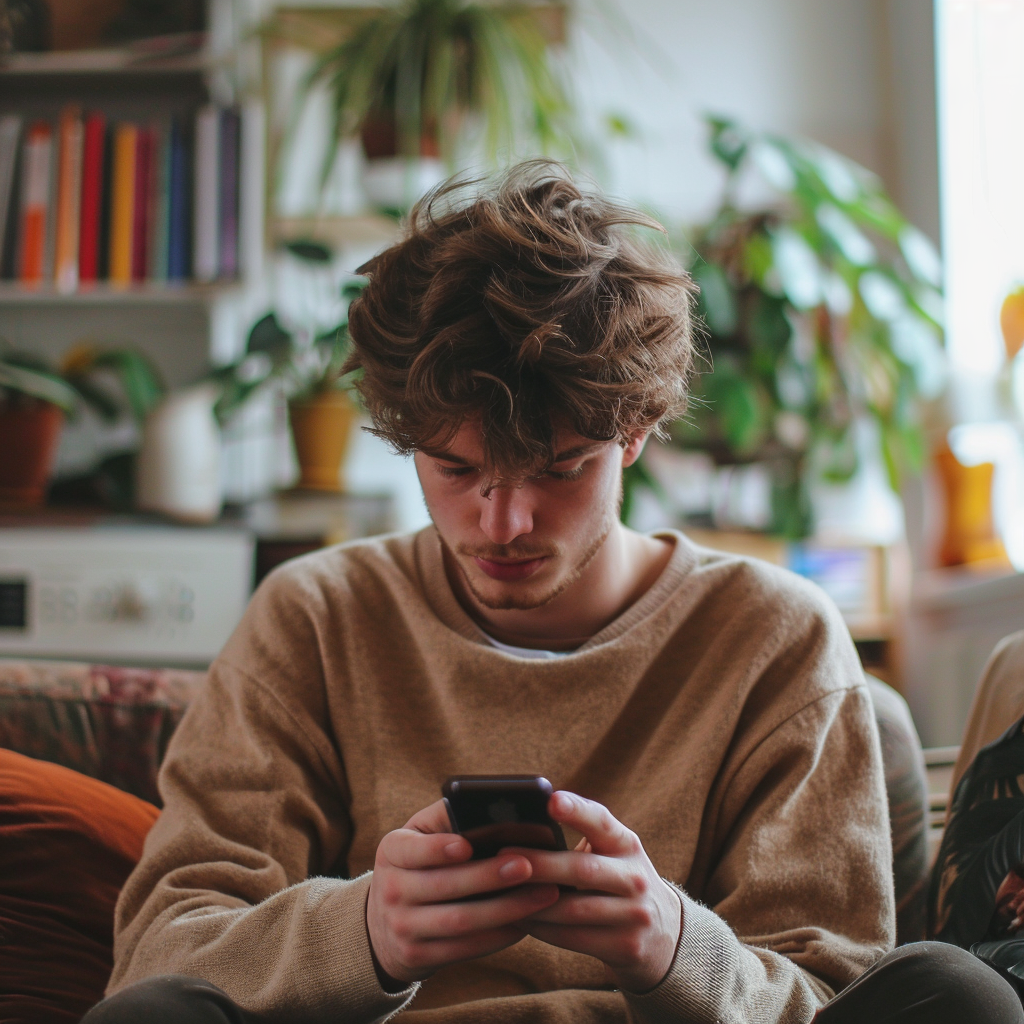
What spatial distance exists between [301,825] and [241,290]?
1.41 m

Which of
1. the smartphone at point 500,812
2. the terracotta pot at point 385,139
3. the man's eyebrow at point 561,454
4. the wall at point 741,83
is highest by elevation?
the wall at point 741,83

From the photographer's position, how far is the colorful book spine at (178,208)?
2088mm

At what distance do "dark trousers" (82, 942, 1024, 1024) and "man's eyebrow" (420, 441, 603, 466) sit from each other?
1.43 feet

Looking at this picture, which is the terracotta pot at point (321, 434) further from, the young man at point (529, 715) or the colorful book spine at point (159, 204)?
the young man at point (529, 715)

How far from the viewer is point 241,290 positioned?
6.88 feet

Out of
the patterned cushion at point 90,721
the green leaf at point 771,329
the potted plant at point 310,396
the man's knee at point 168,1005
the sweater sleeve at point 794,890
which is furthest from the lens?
the green leaf at point 771,329

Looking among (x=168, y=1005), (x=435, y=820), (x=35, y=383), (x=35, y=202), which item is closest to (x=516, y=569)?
(x=435, y=820)

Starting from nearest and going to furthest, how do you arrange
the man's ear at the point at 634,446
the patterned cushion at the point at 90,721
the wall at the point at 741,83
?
the man's ear at the point at 634,446 → the patterned cushion at the point at 90,721 → the wall at the point at 741,83

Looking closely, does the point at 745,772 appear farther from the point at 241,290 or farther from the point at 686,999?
the point at 241,290

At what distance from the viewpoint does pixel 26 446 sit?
1946mm

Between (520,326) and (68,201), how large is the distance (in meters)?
1.62

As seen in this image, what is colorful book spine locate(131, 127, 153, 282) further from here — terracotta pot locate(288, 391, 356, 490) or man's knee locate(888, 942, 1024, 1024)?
man's knee locate(888, 942, 1024, 1024)

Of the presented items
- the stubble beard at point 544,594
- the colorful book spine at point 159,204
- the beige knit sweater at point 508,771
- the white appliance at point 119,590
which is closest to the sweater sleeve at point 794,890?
the beige knit sweater at point 508,771

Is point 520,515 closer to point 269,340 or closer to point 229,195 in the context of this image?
point 269,340
